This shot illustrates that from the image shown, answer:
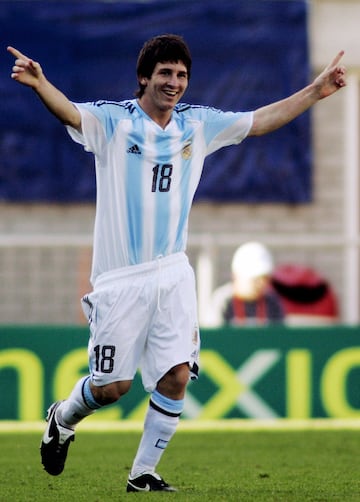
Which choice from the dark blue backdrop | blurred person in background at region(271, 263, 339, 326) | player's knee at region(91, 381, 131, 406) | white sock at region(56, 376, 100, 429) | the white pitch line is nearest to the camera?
player's knee at region(91, 381, 131, 406)

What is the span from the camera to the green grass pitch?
23.2 ft

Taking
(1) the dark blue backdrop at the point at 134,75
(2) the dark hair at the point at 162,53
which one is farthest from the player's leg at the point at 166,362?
(1) the dark blue backdrop at the point at 134,75

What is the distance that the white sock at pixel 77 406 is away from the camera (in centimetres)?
711

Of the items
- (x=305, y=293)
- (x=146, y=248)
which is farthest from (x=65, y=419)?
(x=305, y=293)

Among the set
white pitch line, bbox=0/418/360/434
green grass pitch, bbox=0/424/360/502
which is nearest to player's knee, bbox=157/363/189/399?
green grass pitch, bbox=0/424/360/502

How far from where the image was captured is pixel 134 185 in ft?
22.9

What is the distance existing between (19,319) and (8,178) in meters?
2.51

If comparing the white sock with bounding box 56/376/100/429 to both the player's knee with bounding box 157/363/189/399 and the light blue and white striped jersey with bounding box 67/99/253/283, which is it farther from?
the light blue and white striped jersey with bounding box 67/99/253/283

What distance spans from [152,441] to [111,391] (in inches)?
12.1

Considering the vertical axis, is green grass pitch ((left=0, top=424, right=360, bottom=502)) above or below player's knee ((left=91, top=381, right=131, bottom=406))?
below

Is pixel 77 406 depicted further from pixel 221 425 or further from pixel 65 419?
pixel 221 425

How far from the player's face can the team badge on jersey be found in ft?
0.74

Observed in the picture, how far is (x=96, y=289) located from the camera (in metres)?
7.05

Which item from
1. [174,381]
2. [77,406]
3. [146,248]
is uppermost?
[146,248]
